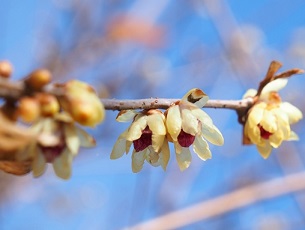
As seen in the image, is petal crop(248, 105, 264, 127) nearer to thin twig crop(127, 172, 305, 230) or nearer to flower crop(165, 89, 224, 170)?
flower crop(165, 89, 224, 170)

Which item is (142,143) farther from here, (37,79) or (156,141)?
(37,79)

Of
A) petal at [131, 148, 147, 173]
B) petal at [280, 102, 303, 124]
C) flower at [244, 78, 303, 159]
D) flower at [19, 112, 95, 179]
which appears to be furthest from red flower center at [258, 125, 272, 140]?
flower at [19, 112, 95, 179]

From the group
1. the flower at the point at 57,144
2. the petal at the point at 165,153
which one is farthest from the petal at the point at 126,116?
the flower at the point at 57,144

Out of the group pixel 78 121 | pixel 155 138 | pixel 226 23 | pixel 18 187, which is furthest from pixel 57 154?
pixel 18 187

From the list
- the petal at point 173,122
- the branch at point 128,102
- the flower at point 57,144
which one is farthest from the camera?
the petal at point 173,122

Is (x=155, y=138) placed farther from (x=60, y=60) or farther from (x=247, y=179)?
(x=247, y=179)

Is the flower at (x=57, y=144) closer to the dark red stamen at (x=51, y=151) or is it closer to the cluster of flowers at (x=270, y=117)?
the dark red stamen at (x=51, y=151)
